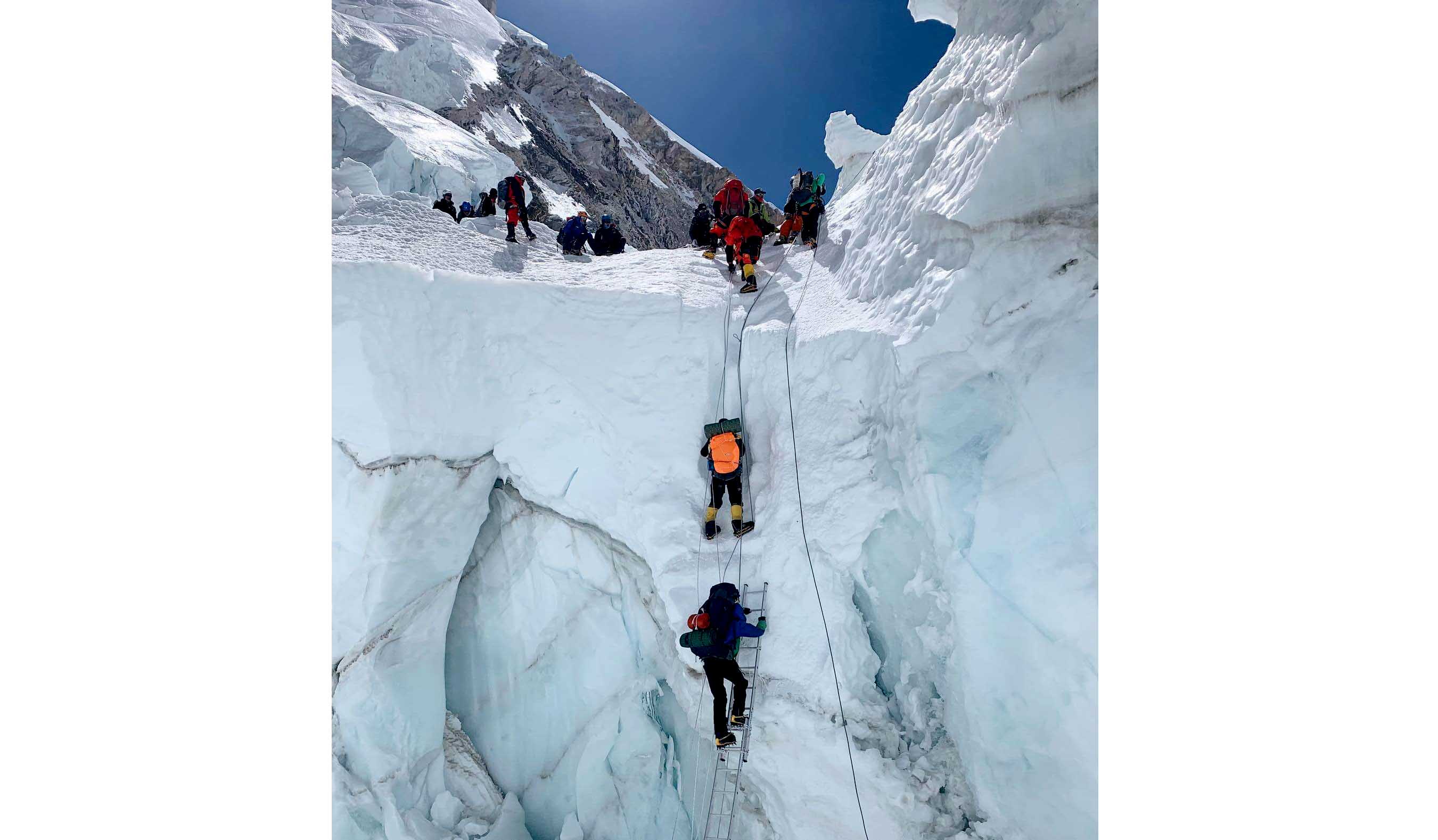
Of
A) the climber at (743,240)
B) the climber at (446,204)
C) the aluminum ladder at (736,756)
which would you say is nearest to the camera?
the aluminum ladder at (736,756)

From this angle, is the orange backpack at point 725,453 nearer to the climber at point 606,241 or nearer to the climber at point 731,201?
the climber at point 731,201

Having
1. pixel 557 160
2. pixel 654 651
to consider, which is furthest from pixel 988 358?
pixel 557 160

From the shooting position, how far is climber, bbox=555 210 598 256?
7.45m

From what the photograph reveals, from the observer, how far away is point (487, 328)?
5.76 metres

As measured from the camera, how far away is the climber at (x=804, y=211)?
6.89 meters

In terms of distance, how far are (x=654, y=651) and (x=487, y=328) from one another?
320 cm

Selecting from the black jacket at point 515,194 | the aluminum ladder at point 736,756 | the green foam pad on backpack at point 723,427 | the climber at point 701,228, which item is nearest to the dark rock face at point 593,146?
the climber at point 701,228

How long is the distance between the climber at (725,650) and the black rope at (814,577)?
1.35 ft

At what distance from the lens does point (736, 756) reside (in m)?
4.40

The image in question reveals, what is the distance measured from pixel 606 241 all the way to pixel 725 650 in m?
5.97

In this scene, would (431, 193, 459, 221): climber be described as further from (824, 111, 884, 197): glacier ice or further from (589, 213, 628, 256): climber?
(824, 111, 884, 197): glacier ice


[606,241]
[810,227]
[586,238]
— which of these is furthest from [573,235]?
[810,227]

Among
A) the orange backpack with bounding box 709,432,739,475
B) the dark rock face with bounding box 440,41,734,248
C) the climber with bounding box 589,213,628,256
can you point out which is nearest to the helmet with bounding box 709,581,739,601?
the orange backpack with bounding box 709,432,739,475

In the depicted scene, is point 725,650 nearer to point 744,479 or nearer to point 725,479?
point 725,479
